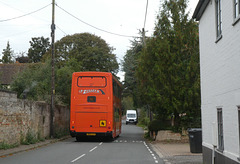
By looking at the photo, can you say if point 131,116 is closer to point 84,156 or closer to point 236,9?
point 84,156

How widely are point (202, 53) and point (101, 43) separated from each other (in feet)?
143

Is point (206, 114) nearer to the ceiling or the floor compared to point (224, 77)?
nearer to the floor

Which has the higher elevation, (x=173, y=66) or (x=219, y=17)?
(x=173, y=66)

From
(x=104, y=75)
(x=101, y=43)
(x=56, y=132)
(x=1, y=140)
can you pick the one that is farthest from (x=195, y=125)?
(x=101, y=43)

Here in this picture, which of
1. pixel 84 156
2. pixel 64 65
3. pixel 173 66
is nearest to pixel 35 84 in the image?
pixel 173 66

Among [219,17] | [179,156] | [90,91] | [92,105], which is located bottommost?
[179,156]

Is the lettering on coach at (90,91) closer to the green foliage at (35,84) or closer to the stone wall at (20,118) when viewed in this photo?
the stone wall at (20,118)

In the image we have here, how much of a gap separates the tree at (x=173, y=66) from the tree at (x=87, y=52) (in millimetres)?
27250

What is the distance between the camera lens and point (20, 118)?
20656mm

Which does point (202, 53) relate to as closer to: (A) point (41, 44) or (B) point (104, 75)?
(B) point (104, 75)

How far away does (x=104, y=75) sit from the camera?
24.6 meters

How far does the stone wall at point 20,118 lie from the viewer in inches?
722

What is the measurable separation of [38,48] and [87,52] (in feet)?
116

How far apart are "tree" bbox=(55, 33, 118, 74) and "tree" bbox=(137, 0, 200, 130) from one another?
27250 millimetres
